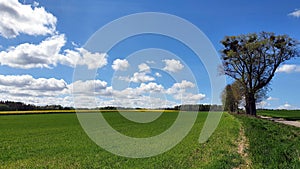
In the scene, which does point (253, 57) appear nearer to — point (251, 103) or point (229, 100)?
point (251, 103)

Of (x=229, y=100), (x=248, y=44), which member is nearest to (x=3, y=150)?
(x=248, y=44)

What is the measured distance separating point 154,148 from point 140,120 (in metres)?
29.6

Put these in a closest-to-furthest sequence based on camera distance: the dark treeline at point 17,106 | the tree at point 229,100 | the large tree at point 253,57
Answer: the large tree at point 253,57, the tree at point 229,100, the dark treeline at point 17,106

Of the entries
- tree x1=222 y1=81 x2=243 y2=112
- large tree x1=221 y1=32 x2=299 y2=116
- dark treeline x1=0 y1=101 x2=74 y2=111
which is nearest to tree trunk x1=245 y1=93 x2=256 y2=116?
large tree x1=221 y1=32 x2=299 y2=116

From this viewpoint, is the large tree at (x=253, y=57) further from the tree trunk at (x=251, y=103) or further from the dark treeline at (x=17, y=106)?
the dark treeline at (x=17, y=106)

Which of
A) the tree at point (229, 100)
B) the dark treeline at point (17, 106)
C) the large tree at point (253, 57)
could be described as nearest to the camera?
the large tree at point (253, 57)

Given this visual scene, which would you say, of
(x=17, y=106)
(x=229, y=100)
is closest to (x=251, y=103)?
(x=229, y=100)

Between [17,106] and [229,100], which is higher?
[229,100]

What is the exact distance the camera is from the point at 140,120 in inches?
1825

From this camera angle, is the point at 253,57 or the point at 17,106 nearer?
the point at 253,57

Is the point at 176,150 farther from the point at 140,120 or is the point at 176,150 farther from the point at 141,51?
the point at 140,120

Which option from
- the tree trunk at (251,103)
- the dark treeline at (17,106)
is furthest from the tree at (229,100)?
the dark treeline at (17,106)

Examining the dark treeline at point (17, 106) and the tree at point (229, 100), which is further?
the dark treeline at point (17, 106)

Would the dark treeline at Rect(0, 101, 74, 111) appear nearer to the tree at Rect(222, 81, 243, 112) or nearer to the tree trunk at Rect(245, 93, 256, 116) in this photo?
the tree at Rect(222, 81, 243, 112)
